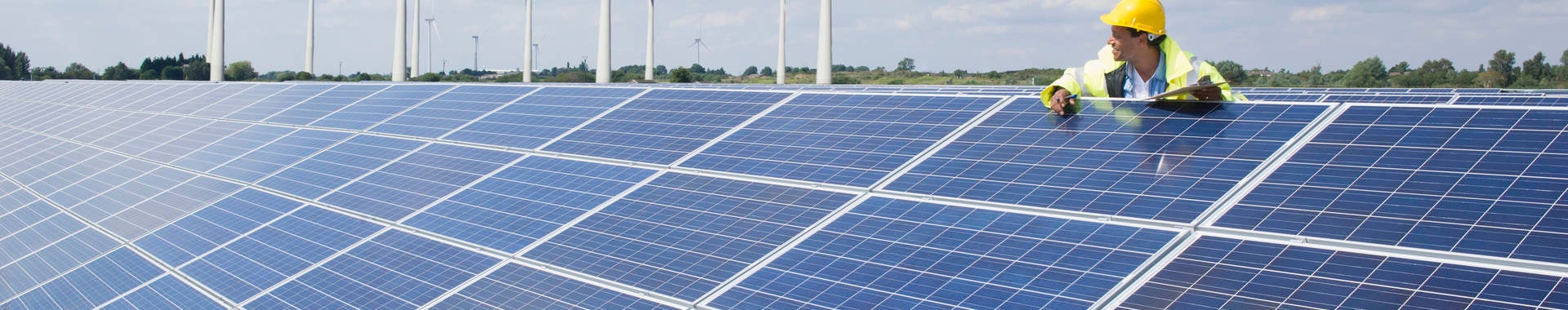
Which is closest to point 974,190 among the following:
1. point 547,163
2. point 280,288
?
point 547,163

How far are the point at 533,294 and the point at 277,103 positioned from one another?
17090mm

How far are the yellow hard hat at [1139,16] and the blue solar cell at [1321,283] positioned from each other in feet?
10.9

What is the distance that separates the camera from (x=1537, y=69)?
316 ft

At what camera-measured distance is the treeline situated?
86812 mm

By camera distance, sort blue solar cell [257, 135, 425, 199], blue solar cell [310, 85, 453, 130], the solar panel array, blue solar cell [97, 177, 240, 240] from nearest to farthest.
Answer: the solar panel array
blue solar cell [97, 177, 240, 240]
blue solar cell [257, 135, 425, 199]
blue solar cell [310, 85, 453, 130]

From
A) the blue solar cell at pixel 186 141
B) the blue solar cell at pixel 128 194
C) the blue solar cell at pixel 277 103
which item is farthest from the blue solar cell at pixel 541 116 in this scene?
the blue solar cell at pixel 277 103

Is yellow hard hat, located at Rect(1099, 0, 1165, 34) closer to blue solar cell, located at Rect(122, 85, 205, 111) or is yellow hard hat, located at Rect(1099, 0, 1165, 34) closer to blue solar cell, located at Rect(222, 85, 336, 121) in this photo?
blue solar cell, located at Rect(222, 85, 336, 121)

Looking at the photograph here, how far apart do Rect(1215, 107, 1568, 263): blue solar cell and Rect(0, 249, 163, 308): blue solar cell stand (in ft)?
39.3

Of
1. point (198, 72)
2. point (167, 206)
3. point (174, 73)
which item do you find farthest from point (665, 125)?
point (174, 73)

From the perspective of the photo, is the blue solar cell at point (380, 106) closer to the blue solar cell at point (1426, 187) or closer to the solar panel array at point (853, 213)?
the solar panel array at point (853, 213)

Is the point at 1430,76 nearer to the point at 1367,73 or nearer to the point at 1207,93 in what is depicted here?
the point at 1367,73

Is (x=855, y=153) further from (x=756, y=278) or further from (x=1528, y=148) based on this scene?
(x=1528, y=148)

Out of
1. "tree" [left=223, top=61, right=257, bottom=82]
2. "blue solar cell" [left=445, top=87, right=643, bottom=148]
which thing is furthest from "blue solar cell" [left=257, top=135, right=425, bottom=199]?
"tree" [left=223, top=61, right=257, bottom=82]

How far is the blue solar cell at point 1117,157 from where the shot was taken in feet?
32.5
